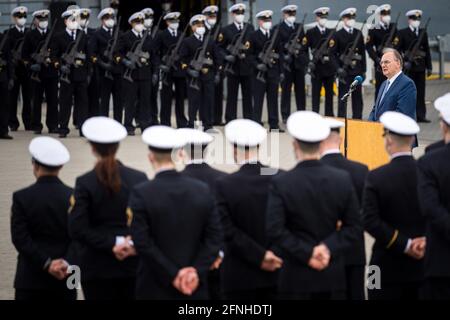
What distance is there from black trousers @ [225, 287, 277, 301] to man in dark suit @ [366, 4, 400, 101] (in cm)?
Result: 1259

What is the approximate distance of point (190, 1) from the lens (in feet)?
84.0

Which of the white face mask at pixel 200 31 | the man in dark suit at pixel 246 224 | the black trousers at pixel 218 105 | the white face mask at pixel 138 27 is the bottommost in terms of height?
the man in dark suit at pixel 246 224

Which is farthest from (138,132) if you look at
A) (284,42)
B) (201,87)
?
(284,42)

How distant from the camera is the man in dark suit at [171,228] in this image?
20.1 feet

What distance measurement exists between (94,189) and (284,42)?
40.9 ft

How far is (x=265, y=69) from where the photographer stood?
725 inches

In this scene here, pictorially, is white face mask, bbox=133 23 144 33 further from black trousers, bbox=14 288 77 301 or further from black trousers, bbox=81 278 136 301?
black trousers, bbox=81 278 136 301

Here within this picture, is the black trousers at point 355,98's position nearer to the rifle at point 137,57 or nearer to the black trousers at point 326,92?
the black trousers at point 326,92

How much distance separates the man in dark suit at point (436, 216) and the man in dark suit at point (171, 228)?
119cm

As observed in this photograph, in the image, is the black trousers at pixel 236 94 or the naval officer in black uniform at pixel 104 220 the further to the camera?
the black trousers at pixel 236 94

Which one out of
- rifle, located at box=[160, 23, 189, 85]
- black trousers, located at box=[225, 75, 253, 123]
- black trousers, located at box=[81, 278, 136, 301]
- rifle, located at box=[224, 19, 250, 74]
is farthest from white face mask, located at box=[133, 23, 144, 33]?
black trousers, located at box=[81, 278, 136, 301]

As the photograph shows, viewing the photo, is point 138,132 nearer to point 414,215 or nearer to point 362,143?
point 362,143

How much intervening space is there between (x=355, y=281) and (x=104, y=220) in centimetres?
163

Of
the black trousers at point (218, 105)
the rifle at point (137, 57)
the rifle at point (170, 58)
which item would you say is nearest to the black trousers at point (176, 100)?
the rifle at point (170, 58)
